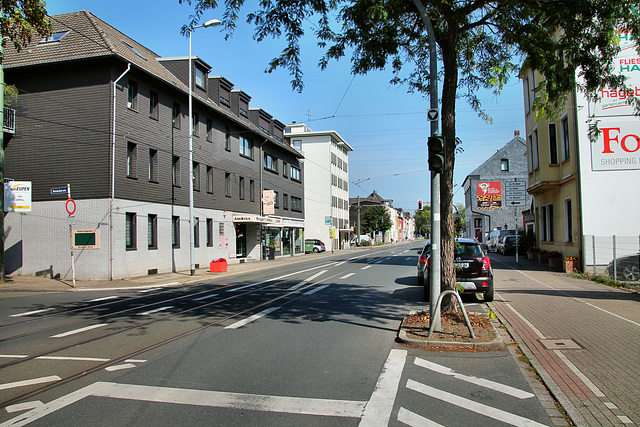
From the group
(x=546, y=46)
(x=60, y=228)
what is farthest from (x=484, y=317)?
(x=60, y=228)

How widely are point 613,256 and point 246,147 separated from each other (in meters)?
24.7

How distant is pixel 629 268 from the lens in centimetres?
1504

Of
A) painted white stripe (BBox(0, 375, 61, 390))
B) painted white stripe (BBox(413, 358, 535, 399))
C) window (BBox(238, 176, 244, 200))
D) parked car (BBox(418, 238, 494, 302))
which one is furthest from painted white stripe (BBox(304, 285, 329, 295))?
window (BBox(238, 176, 244, 200))

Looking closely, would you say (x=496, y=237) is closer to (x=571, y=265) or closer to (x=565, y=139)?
(x=565, y=139)

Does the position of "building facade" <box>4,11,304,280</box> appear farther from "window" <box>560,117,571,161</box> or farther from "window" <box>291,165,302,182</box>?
"window" <box>291,165,302,182</box>

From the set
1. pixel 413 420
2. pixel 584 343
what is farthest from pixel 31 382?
pixel 584 343

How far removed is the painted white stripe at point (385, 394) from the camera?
4.25 m

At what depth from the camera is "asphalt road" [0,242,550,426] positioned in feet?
14.3

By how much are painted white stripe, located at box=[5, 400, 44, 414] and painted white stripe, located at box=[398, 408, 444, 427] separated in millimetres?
3585

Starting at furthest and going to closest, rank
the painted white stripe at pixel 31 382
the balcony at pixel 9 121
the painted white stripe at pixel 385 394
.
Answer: the balcony at pixel 9 121 < the painted white stripe at pixel 31 382 < the painted white stripe at pixel 385 394

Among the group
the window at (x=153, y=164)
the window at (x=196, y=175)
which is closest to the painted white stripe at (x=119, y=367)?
the window at (x=153, y=164)

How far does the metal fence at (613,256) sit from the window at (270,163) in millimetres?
24771

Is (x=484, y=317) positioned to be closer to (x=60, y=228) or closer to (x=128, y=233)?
(x=128, y=233)

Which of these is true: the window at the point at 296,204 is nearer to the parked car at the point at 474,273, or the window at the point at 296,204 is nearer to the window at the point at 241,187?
the window at the point at 241,187
